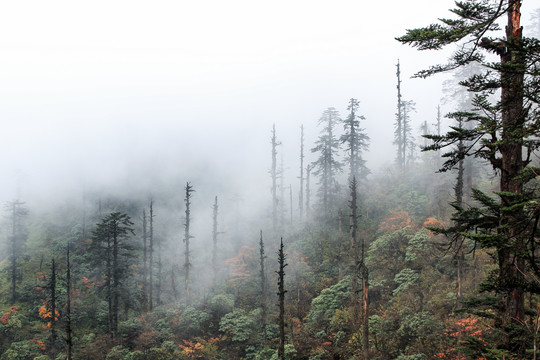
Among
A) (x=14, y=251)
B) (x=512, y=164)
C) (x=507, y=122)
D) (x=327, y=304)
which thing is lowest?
(x=327, y=304)

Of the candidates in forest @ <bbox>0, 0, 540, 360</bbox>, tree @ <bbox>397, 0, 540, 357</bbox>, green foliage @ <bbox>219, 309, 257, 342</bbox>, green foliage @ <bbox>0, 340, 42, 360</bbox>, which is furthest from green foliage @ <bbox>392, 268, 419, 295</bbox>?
green foliage @ <bbox>0, 340, 42, 360</bbox>

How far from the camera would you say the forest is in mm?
7426

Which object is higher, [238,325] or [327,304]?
[327,304]

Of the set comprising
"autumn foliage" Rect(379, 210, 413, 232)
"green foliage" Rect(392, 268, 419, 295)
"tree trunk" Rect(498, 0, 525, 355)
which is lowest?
"green foliage" Rect(392, 268, 419, 295)

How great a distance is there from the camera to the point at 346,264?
36781 mm

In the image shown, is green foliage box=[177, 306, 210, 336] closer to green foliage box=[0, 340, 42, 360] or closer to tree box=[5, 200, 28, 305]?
green foliage box=[0, 340, 42, 360]

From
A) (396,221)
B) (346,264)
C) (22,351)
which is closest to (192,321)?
(22,351)

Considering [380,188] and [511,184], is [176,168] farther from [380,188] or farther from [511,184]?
[511,184]

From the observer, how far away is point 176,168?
250 ft

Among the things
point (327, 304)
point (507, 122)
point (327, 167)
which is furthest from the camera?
point (327, 167)

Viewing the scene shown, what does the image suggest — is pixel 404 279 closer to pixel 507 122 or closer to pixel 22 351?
pixel 507 122

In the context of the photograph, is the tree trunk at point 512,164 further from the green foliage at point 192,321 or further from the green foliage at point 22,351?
the green foliage at point 22,351

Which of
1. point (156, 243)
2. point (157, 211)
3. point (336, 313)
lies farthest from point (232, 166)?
point (336, 313)

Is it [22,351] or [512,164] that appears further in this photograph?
[22,351]
